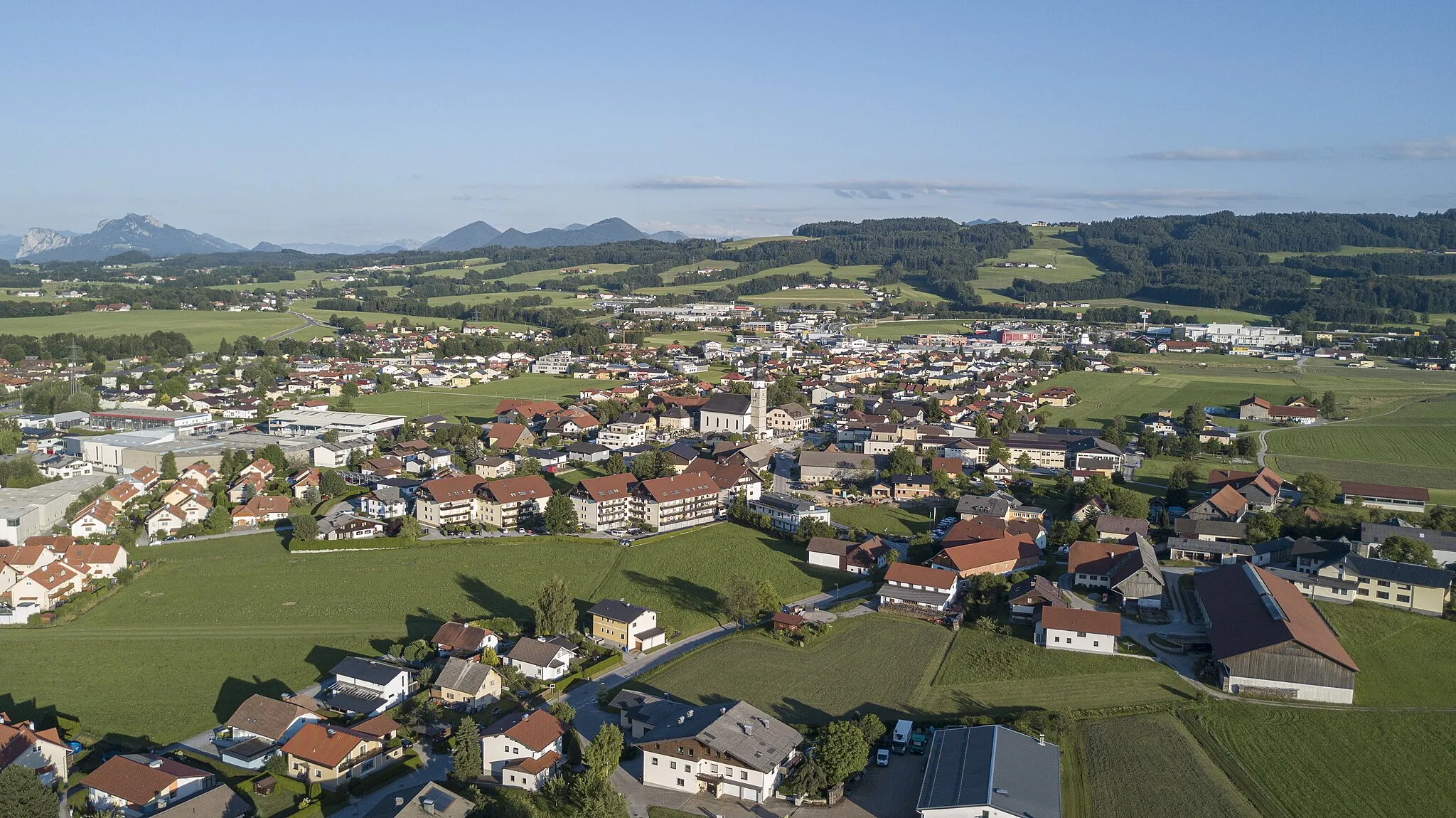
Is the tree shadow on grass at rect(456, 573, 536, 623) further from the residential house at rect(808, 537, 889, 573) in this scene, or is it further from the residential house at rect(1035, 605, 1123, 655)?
the residential house at rect(1035, 605, 1123, 655)

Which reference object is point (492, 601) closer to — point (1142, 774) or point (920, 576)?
point (920, 576)

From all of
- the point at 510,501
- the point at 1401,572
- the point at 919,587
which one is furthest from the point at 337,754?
the point at 1401,572

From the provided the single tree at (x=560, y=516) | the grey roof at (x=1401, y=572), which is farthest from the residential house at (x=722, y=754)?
the grey roof at (x=1401, y=572)

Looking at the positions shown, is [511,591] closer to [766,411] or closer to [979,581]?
[979,581]

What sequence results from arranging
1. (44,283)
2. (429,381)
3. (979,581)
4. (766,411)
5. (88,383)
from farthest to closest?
(44,283) → (429,381) → (88,383) → (766,411) → (979,581)

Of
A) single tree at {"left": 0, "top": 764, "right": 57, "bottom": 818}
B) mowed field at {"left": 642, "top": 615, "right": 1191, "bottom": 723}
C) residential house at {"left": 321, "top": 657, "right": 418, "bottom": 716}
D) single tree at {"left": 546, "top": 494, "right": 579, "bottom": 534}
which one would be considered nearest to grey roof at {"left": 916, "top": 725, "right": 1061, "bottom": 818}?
mowed field at {"left": 642, "top": 615, "right": 1191, "bottom": 723}

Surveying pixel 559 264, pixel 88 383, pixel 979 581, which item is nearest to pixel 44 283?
pixel 559 264

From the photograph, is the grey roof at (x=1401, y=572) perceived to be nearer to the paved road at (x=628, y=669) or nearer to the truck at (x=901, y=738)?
the paved road at (x=628, y=669)
